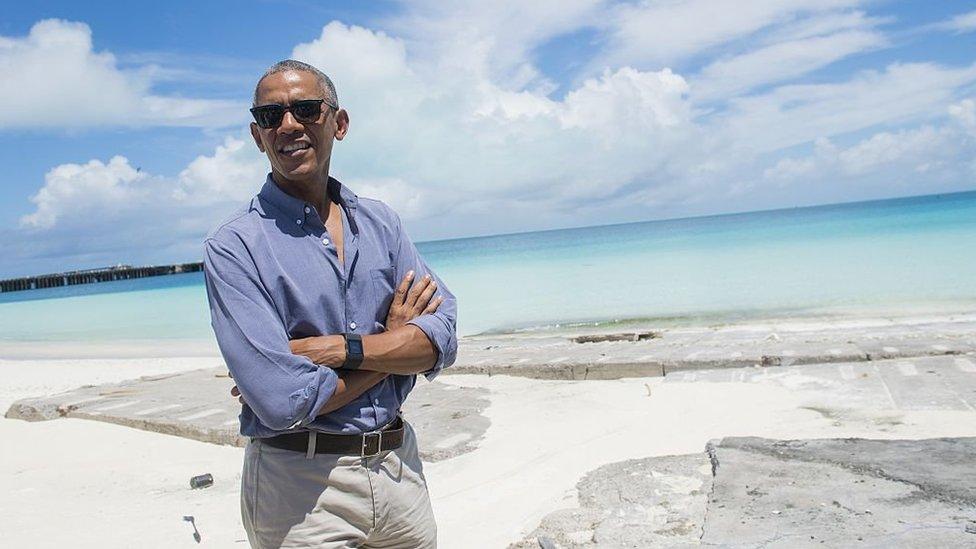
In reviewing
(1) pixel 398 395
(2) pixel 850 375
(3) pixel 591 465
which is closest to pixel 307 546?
(1) pixel 398 395

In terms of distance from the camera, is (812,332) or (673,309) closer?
(812,332)

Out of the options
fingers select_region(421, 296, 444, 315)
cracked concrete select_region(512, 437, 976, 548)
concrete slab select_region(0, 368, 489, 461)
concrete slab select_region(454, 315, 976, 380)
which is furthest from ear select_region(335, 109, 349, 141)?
concrete slab select_region(454, 315, 976, 380)

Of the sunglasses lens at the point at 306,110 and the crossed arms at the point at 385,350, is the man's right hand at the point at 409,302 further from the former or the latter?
the sunglasses lens at the point at 306,110

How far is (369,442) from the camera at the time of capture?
80.4 inches

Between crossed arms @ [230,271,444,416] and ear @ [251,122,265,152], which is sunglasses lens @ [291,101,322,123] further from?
crossed arms @ [230,271,444,416]

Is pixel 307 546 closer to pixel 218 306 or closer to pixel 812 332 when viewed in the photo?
pixel 218 306

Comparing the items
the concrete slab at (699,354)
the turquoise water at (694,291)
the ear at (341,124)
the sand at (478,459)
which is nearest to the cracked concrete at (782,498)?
the sand at (478,459)

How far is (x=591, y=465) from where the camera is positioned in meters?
5.17

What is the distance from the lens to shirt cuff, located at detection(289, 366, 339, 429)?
1.87m

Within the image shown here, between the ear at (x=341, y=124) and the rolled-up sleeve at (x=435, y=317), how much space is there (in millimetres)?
272

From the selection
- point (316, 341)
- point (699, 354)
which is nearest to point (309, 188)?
point (316, 341)

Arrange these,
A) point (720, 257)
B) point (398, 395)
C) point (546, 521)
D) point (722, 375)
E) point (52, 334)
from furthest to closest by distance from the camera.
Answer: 1. point (720, 257)
2. point (52, 334)
3. point (722, 375)
4. point (546, 521)
5. point (398, 395)

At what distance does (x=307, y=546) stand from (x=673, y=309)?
18.3 meters

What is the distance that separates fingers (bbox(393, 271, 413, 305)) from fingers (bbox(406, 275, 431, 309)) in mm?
14
